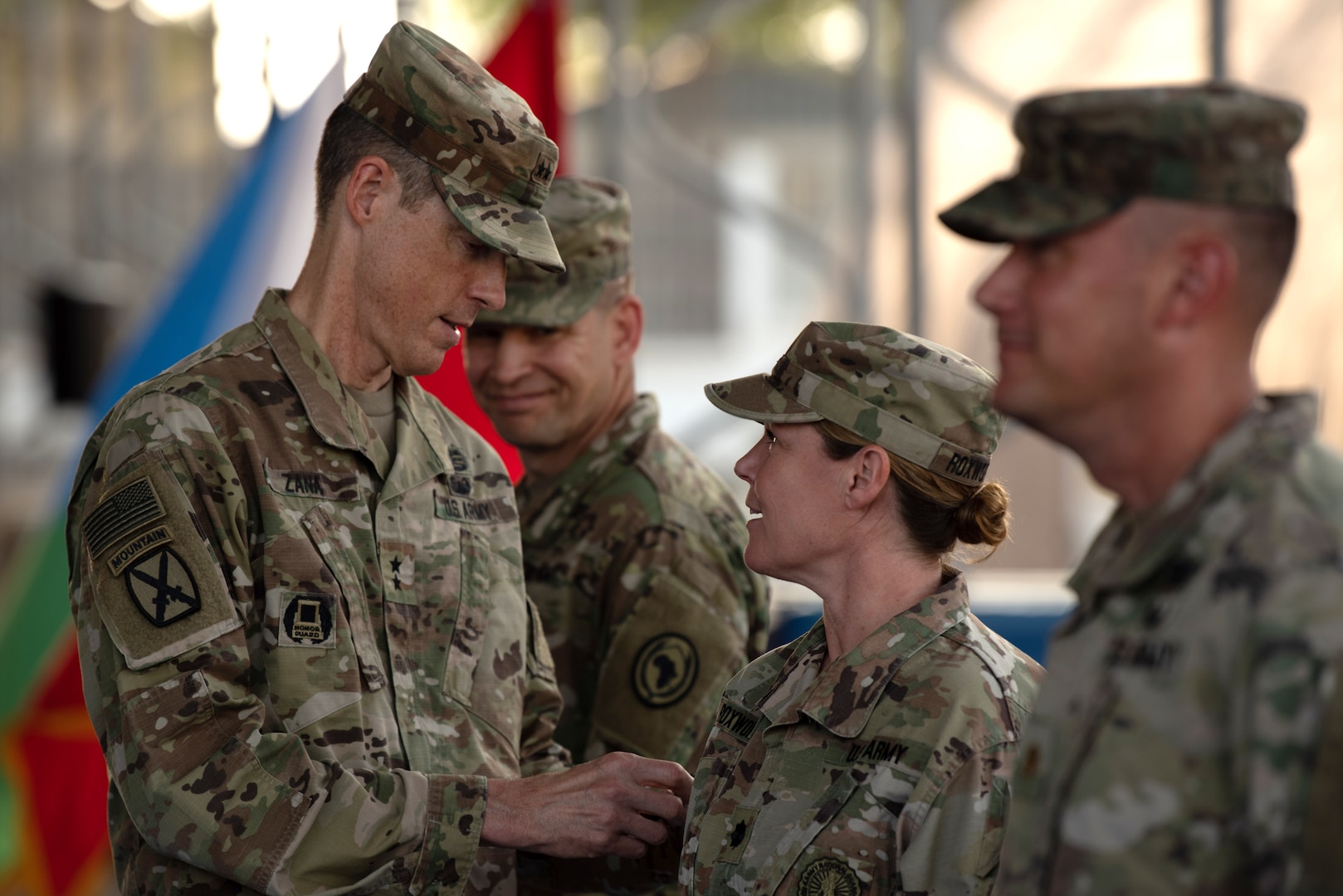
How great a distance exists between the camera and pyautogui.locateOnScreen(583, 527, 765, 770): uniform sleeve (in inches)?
109

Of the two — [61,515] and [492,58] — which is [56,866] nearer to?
[61,515]

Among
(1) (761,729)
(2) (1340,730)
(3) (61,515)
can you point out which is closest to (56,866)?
(3) (61,515)

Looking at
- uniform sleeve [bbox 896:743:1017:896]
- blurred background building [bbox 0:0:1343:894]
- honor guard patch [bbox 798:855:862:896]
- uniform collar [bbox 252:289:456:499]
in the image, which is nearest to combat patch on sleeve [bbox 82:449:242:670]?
uniform collar [bbox 252:289:456:499]

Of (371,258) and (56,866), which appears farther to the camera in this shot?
(56,866)

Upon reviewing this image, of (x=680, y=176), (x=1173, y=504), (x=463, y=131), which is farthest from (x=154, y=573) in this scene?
(x=680, y=176)

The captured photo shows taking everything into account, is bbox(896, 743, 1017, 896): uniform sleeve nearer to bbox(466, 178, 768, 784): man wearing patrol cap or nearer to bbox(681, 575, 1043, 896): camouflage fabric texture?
bbox(681, 575, 1043, 896): camouflage fabric texture

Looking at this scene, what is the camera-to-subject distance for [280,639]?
6.98ft

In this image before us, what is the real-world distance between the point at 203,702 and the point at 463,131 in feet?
3.05

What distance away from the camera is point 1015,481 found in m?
5.83

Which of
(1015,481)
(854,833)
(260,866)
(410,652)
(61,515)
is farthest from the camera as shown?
(61,515)

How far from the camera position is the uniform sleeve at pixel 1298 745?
123cm

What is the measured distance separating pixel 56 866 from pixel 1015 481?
4.31 meters

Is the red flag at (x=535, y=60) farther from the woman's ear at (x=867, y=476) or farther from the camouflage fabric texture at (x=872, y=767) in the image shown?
the camouflage fabric texture at (x=872, y=767)

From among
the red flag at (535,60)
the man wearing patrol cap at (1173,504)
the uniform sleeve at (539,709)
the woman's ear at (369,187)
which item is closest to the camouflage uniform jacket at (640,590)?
the uniform sleeve at (539,709)
